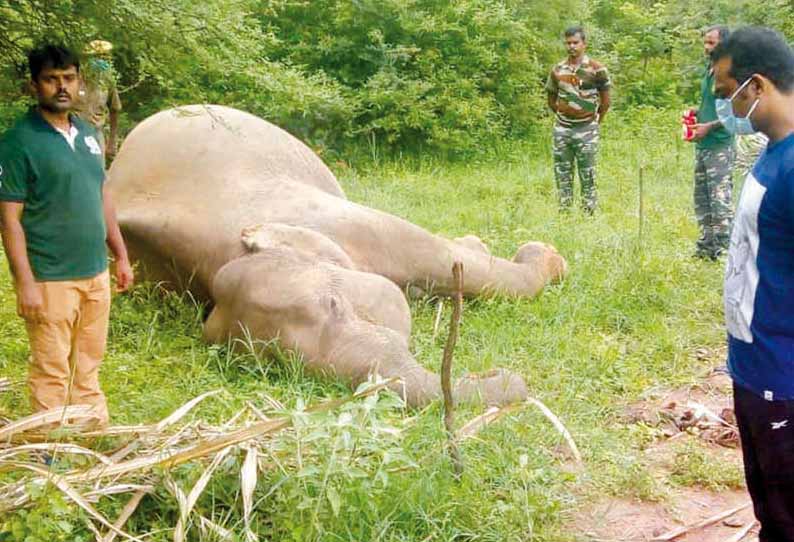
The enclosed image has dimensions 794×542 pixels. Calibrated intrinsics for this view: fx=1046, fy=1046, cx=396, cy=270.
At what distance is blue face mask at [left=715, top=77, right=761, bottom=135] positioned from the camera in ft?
9.86

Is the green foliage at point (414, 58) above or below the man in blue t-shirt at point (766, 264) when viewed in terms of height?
below

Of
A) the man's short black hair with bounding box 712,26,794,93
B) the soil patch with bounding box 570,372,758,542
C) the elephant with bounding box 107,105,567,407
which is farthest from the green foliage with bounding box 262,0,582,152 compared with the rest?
the man's short black hair with bounding box 712,26,794,93

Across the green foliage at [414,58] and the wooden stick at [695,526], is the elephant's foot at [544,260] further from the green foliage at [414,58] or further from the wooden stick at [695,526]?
the green foliage at [414,58]

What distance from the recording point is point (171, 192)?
6.31 meters

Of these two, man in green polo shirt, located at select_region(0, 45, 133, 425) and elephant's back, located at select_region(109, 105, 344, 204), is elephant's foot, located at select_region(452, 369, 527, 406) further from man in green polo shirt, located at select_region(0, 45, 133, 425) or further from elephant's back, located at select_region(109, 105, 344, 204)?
elephant's back, located at select_region(109, 105, 344, 204)

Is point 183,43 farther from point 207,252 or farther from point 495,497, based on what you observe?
point 495,497

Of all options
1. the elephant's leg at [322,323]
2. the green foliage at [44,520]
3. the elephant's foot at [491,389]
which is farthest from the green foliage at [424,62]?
the green foliage at [44,520]

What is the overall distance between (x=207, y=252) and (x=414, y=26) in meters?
7.46

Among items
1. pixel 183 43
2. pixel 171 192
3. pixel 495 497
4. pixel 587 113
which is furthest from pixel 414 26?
pixel 495 497

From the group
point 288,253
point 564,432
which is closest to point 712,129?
point 288,253

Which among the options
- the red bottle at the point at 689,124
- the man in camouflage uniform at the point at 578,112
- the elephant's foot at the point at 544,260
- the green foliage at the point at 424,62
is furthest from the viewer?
the green foliage at the point at 424,62

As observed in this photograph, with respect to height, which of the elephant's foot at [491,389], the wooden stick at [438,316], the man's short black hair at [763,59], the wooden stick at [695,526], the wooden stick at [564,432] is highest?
the man's short black hair at [763,59]

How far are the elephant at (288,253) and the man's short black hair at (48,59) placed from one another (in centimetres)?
59

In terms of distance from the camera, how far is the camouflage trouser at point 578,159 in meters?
9.26
